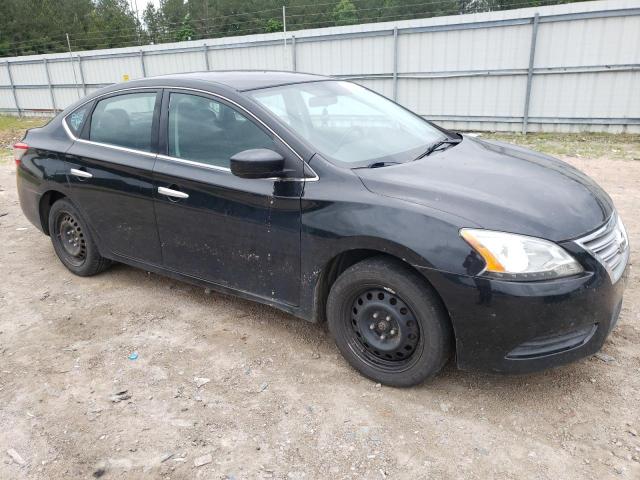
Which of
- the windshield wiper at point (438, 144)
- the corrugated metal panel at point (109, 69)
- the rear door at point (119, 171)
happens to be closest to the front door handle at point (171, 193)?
the rear door at point (119, 171)

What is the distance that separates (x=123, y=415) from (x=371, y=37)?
12.1 metres

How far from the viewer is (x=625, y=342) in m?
3.31

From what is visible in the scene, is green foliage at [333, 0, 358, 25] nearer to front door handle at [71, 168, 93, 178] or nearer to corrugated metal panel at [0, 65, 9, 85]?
corrugated metal panel at [0, 65, 9, 85]

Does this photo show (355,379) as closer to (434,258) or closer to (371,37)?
(434,258)

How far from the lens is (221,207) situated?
3354 millimetres

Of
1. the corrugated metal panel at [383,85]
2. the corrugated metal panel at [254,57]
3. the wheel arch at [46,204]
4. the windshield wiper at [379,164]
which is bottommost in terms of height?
the wheel arch at [46,204]

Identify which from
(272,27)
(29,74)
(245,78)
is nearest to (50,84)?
(29,74)

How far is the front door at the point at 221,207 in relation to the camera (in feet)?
10.3

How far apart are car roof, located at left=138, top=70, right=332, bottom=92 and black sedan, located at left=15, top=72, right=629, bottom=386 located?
22mm

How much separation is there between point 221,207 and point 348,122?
1.00 m

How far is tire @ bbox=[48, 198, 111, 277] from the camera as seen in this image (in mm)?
4434

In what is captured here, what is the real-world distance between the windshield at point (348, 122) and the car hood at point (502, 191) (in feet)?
0.76

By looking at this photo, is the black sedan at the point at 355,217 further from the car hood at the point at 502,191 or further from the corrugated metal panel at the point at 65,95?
the corrugated metal panel at the point at 65,95

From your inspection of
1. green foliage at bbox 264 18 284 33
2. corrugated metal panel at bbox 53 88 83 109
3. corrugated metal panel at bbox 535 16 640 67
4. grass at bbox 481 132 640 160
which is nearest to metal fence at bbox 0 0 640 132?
corrugated metal panel at bbox 535 16 640 67
